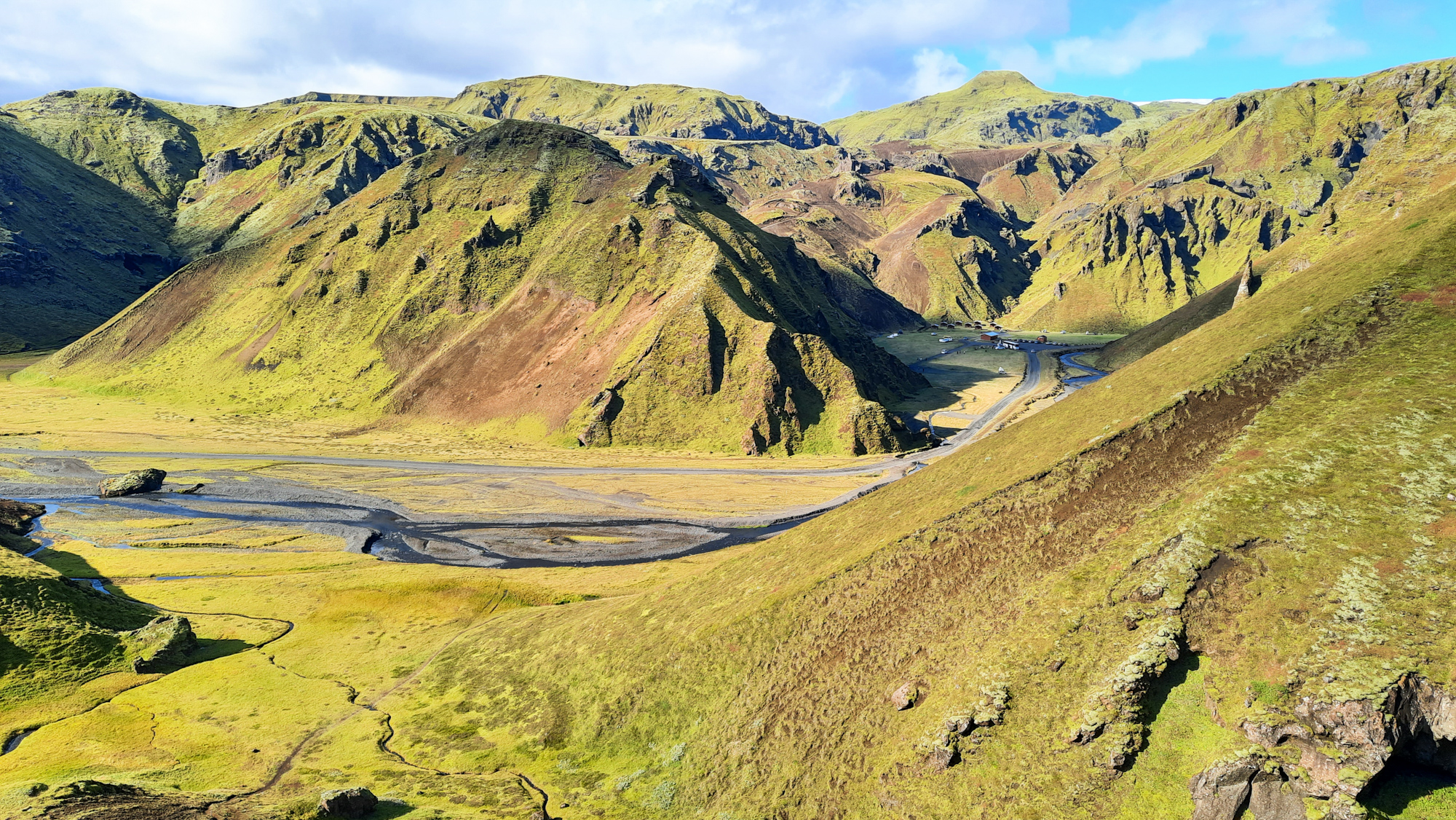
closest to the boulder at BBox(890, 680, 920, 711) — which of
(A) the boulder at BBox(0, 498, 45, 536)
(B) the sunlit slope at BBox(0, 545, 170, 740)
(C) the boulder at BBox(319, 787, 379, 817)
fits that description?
(C) the boulder at BBox(319, 787, 379, 817)

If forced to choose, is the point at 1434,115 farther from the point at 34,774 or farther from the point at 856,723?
the point at 34,774

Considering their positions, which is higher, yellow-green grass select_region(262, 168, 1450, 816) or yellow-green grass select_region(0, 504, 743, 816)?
yellow-green grass select_region(262, 168, 1450, 816)

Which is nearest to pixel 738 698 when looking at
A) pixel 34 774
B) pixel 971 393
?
pixel 34 774

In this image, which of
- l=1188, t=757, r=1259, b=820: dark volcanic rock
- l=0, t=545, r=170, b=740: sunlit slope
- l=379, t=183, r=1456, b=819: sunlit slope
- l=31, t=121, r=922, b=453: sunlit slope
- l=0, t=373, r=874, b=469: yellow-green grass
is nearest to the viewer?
l=1188, t=757, r=1259, b=820: dark volcanic rock

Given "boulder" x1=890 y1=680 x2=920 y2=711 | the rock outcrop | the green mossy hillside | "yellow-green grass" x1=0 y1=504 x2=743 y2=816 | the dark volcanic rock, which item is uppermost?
the rock outcrop

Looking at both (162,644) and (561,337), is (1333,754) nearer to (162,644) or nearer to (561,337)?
(162,644)

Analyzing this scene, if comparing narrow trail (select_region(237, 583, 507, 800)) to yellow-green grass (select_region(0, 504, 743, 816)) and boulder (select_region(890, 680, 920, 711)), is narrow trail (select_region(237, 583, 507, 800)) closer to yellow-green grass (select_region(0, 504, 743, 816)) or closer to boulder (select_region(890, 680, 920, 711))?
yellow-green grass (select_region(0, 504, 743, 816))

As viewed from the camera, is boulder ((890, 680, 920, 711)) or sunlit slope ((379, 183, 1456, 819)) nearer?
sunlit slope ((379, 183, 1456, 819))
